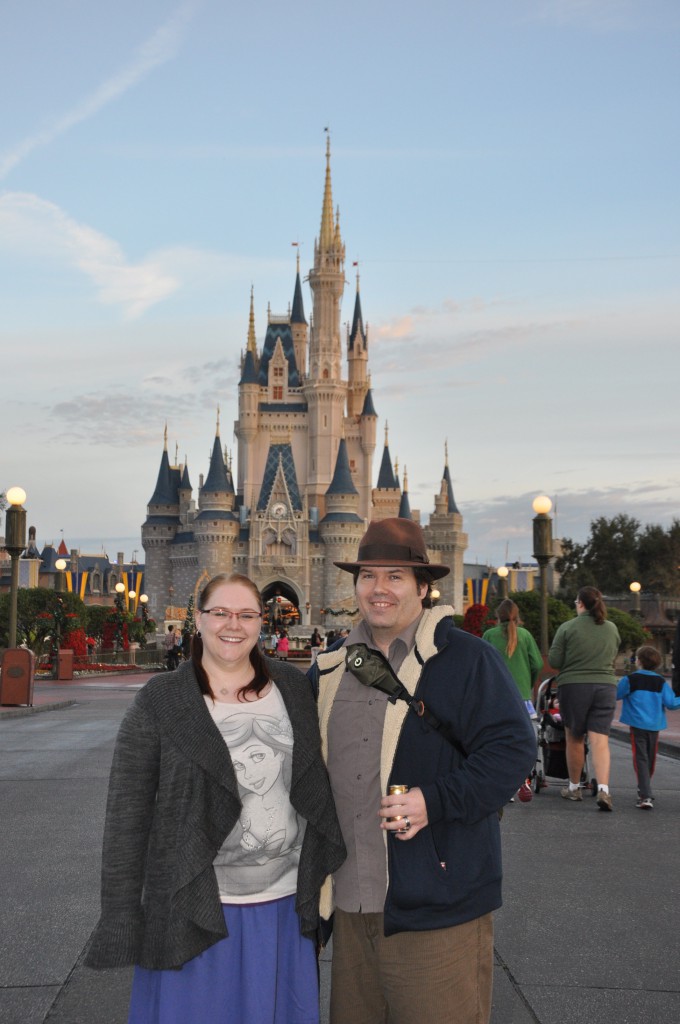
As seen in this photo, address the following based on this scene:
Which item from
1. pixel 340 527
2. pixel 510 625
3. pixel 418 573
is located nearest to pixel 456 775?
pixel 418 573

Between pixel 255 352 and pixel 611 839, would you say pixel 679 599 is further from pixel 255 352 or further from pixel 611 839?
pixel 611 839

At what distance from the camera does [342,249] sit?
106 meters

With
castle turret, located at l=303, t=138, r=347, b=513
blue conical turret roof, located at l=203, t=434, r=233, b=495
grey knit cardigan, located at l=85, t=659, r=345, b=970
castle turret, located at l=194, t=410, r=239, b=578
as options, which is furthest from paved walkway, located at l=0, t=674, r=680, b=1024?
castle turret, located at l=303, t=138, r=347, b=513

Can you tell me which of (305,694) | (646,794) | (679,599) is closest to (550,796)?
(646,794)

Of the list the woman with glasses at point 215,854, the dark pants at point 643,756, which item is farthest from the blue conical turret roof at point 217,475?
the woman with glasses at point 215,854

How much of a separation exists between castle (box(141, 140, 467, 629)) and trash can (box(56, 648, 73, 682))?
5606 cm

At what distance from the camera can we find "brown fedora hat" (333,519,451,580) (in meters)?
3.70

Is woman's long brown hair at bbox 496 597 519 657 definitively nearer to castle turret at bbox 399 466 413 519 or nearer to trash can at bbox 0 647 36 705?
trash can at bbox 0 647 36 705

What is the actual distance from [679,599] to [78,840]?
61.8 metres

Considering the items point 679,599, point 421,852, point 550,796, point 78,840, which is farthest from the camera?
point 679,599

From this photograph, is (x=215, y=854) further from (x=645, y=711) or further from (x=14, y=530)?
(x=14, y=530)

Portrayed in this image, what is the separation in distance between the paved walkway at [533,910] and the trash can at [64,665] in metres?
22.0

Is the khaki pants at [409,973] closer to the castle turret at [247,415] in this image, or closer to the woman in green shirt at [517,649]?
the woman in green shirt at [517,649]

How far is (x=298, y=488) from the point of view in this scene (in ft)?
334
